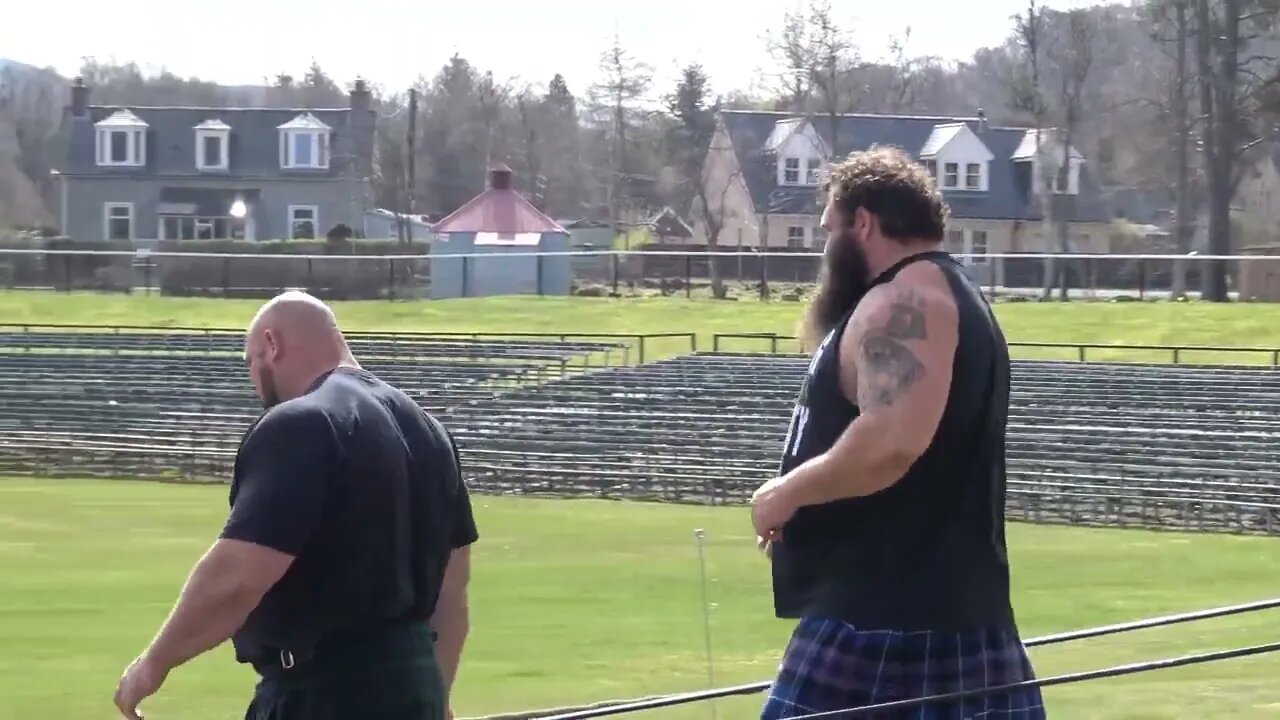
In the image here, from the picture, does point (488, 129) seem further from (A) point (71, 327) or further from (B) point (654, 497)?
(B) point (654, 497)

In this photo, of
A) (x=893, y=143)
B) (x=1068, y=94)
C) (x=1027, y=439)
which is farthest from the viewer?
(x=893, y=143)

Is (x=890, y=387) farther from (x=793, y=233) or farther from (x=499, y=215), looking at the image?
(x=793, y=233)

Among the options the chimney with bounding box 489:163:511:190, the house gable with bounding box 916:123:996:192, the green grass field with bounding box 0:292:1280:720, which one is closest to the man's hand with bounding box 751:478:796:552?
the green grass field with bounding box 0:292:1280:720

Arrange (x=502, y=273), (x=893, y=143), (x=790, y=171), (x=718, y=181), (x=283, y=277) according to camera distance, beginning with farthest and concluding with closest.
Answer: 1. (x=718, y=181)
2. (x=790, y=171)
3. (x=893, y=143)
4. (x=502, y=273)
5. (x=283, y=277)

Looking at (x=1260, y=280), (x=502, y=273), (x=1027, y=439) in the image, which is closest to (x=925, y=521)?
(x=1027, y=439)

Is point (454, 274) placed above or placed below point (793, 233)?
below

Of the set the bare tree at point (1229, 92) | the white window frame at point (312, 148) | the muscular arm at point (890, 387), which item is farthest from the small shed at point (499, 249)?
the muscular arm at point (890, 387)

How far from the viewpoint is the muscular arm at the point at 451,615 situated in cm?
485

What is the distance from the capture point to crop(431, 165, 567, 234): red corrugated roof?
67500 millimetres

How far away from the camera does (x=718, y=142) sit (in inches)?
3113

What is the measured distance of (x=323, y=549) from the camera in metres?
4.34

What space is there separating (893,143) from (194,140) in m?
27.1

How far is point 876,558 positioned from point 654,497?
23.4 meters

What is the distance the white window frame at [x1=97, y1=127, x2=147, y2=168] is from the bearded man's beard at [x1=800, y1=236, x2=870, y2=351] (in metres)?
73.6
